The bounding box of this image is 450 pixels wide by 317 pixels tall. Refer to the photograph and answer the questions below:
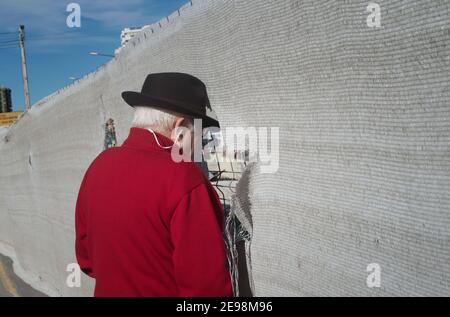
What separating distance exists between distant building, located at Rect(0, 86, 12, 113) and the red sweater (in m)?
40.2

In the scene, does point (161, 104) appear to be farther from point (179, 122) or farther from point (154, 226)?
point (154, 226)

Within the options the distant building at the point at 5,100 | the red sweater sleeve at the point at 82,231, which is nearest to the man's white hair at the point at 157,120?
the red sweater sleeve at the point at 82,231

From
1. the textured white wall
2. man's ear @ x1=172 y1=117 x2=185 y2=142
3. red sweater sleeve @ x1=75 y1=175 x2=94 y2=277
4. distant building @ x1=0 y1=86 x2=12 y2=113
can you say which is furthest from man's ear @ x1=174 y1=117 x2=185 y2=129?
distant building @ x1=0 y1=86 x2=12 y2=113

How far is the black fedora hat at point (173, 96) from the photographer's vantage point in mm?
1868

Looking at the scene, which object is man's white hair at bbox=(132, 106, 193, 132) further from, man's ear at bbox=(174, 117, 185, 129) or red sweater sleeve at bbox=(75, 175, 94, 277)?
red sweater sleeve at bbox=(75, 175, 94, 277)

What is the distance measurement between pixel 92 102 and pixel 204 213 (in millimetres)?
2689

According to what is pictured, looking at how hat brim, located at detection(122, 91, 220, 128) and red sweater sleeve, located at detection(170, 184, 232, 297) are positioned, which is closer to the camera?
red sweater sleeve, located at detection(170, 184, 232, 297)

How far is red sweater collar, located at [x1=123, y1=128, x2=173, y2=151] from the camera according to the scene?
1.82m

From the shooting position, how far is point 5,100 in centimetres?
3828

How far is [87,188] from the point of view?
79.9 inches

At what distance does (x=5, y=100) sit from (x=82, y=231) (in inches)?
1609

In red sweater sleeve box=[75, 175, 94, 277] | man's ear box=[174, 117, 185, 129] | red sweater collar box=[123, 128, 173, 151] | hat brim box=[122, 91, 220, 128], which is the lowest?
red sweater sleeve box=[75, 175, 94, 277]

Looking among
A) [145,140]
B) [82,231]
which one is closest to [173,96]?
[145,140]
